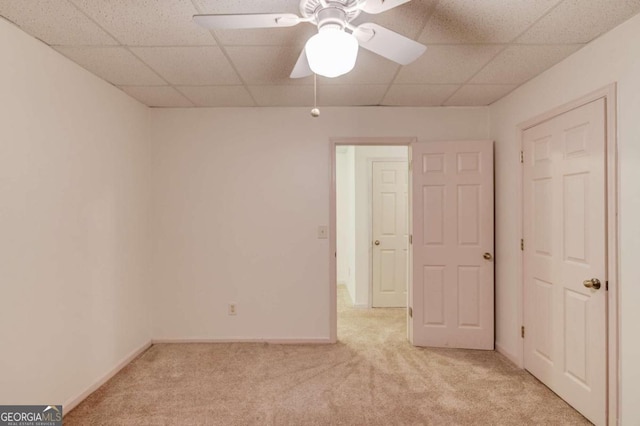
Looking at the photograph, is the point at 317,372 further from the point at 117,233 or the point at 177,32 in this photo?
the point at 177,32

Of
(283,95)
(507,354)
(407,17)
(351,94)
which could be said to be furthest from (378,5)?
(507,354)

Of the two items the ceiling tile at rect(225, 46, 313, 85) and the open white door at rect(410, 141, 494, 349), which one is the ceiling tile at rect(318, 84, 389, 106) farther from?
the open white door at rect(410, 141, 494, 349)

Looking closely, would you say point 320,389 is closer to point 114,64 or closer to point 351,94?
point 351,94

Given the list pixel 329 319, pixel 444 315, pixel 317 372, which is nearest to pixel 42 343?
pixel 317 372

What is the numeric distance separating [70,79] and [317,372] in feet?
9.08

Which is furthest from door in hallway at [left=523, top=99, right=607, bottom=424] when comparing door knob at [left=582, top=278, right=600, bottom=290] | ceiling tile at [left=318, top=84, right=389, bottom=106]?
ceiling tile at [left=318, top=84, right=389, bottom=106]

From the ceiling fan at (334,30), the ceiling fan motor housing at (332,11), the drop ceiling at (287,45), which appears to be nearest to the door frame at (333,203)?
the drop ceiling at (287,45)

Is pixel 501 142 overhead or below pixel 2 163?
overhead

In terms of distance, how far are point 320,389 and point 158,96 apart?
277 cm

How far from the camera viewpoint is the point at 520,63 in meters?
2.28

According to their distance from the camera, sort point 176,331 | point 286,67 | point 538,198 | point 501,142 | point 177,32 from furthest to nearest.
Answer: point 176,331 < point 501,142 < point 538,198 < point 286,67 < point 177,32

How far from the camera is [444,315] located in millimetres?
3115

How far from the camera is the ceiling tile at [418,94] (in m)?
2.72

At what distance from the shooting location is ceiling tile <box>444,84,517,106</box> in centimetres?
271
